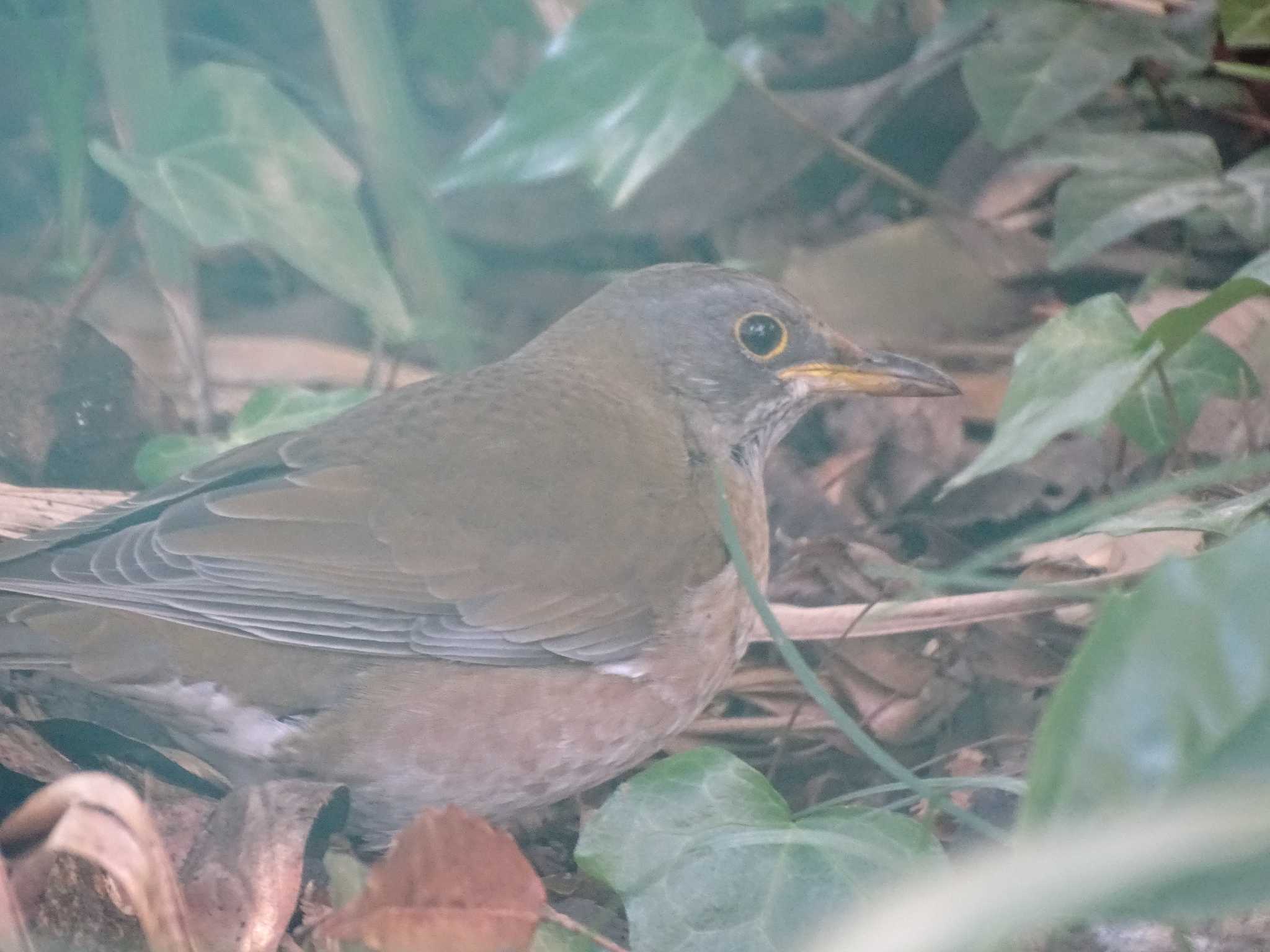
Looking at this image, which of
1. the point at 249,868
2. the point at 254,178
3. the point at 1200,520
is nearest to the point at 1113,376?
the point at 1200,520

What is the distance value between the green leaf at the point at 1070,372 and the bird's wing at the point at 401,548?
0.74 metres

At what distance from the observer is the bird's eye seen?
3334 millimetres

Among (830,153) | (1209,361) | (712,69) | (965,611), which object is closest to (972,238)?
(830,153)

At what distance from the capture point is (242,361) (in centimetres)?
418

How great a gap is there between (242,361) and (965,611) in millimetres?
2501

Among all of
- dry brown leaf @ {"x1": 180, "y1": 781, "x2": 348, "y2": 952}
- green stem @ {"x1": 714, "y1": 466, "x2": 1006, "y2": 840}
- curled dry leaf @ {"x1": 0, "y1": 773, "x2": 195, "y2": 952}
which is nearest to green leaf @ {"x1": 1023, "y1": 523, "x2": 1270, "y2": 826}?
green stem @ {"x1": 714, "y1": 466, "x2": 1006, "y2": 840}

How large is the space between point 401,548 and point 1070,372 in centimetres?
140

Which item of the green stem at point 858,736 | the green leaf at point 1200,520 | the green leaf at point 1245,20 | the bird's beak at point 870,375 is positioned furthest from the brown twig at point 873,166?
the green stem at point 858,736

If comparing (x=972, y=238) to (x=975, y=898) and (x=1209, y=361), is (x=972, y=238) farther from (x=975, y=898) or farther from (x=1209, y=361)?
(x=975, y=898)

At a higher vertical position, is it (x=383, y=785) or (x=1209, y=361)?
(x=1209, y=361)

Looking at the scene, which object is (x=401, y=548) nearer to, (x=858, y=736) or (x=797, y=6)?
(x=858, y=736)

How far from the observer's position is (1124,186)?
3561 millimetres

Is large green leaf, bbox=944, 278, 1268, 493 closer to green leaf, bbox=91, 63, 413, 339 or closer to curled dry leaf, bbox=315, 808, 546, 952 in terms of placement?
curled dry leaf, bbox=315, 808, 546, 952

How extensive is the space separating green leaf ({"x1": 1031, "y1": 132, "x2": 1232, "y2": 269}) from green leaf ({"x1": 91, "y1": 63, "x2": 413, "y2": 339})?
1.95m
